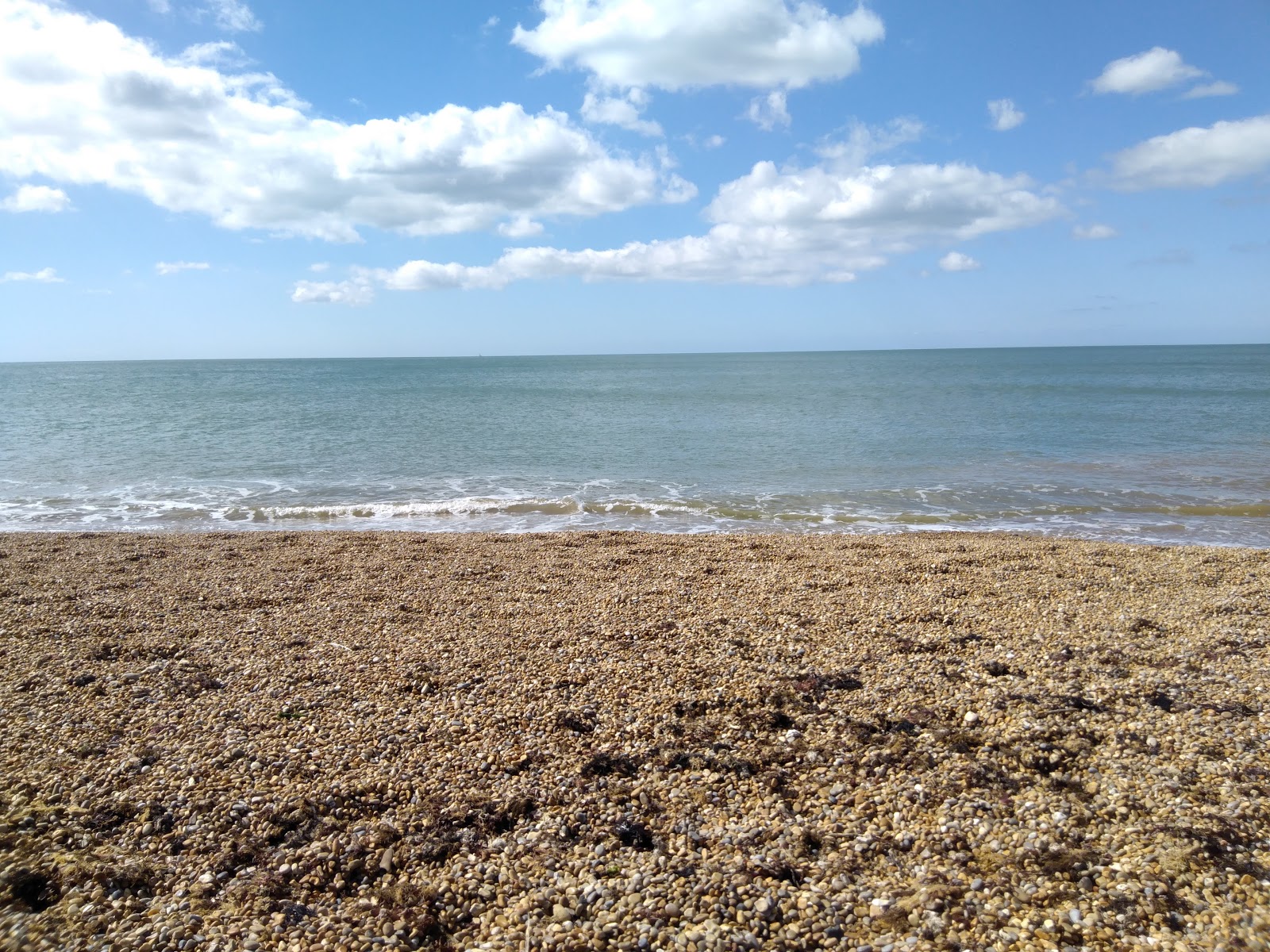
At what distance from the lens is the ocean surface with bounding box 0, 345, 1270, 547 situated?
17.6 metres

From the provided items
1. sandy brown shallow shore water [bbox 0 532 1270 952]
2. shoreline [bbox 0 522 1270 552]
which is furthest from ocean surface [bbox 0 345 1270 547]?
sandy brown shallow shore water [bbox 0 532 1270 952]

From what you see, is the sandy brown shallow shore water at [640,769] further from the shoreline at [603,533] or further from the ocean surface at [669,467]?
the ocean surface at [669,467]

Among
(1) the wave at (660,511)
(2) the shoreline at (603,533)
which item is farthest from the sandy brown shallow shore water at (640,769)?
(1) the wave at (660,511)

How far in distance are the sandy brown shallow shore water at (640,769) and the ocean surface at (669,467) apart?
306 inches

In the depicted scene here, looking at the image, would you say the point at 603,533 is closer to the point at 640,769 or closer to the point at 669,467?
the point at 640,769

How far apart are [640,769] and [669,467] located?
19.2 meters

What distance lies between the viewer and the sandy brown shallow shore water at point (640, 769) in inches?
166

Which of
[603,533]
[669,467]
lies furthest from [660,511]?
[669,467]

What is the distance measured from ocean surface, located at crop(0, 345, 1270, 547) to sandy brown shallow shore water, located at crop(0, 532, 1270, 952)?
7772mm

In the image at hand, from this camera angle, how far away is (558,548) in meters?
13.1

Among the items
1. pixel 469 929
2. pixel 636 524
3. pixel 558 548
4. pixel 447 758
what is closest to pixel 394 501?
pixel 636 524

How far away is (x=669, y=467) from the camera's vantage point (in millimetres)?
24609

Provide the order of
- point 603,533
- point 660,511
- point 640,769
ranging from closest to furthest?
point 640,769, point 603,533, point 660,511

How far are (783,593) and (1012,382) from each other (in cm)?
6852
